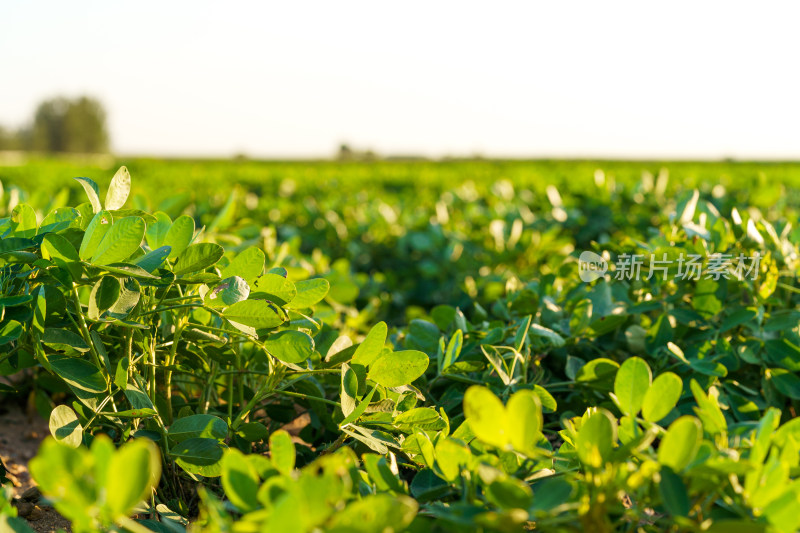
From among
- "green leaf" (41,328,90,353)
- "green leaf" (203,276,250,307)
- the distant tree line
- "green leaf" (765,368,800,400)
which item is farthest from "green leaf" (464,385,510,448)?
the distant tree line

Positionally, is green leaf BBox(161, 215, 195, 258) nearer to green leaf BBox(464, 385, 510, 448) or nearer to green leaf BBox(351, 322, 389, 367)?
green leaf BBox(351, 322, 389, 367)

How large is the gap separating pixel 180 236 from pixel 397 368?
0.49 metres

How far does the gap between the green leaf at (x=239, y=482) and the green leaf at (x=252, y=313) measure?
37 cm

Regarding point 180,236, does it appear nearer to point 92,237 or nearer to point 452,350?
point 92,237

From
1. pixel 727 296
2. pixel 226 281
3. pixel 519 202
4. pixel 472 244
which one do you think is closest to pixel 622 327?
pixel 727 296

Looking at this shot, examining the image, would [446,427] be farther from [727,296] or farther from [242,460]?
[727,296]

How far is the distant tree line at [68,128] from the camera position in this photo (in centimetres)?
7181

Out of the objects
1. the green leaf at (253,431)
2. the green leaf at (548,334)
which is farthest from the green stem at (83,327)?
the green leaf at (548,334)

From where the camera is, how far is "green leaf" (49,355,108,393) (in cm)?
112

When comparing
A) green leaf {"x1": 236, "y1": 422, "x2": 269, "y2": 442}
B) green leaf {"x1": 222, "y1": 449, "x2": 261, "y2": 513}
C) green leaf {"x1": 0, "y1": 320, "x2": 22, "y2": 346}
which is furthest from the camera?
green leaf {"x1": 236, "y1": 422, "x2": 269, "y2": 442}

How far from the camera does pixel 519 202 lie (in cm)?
479

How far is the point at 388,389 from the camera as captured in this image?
51.8 inches

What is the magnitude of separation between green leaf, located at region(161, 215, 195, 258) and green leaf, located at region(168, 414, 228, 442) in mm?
319

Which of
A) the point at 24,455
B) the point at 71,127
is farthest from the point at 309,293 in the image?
the point at 71,127
